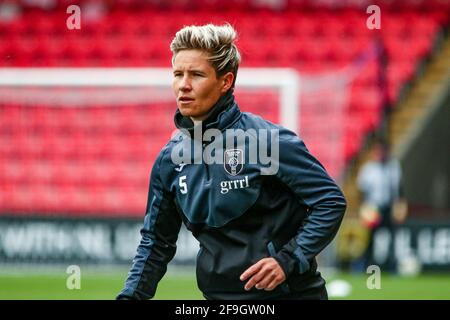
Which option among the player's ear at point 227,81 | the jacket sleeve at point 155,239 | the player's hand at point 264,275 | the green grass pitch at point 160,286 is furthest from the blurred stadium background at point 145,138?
the player's hand at point 264,275

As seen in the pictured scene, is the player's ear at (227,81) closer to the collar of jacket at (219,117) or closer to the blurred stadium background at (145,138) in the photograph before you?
the collar of jacket at (219,117)

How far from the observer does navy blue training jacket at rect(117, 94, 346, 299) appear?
3.16m

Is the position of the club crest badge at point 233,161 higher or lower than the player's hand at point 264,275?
higher

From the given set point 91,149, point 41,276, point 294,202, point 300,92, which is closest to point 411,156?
point 300,92

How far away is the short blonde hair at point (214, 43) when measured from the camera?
10.5ft

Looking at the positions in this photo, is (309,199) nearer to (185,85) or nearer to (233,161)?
(233,161)

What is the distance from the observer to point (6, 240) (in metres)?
10.7

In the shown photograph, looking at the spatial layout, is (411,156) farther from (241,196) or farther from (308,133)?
(241,196)

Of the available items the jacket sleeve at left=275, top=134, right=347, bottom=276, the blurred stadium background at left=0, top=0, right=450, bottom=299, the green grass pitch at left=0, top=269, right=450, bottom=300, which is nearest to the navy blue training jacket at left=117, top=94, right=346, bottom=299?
the jacket sleeve at left=275, top=134, right=347, bottom=276

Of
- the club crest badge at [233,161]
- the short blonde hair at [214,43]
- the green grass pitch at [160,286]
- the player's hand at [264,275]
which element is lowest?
the green grass pitch at [160,286]

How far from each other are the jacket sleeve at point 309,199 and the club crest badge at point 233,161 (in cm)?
15

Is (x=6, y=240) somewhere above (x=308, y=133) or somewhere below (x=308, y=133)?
below
